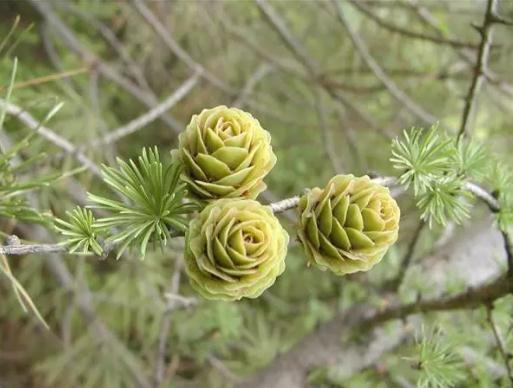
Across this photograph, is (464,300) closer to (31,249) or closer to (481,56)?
(481,56)

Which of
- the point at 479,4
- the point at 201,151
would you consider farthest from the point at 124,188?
the point at 479,4

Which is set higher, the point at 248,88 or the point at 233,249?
the point at 233,249

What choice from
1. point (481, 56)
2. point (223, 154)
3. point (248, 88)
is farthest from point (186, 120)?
point (223, 154)

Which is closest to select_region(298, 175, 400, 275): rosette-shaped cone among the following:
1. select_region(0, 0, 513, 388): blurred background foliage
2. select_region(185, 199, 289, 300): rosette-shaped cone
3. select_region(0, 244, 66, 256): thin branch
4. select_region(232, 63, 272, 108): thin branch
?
select_region(185, 199, 289, 300): rosette-shaped cone

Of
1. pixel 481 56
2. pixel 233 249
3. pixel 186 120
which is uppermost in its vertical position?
pixel 233 249

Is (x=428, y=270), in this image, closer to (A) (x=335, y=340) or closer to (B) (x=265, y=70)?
(A) (x=335, y=340)

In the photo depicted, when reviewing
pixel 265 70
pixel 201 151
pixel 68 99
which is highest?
pixel 201 151

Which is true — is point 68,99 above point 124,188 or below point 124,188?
below

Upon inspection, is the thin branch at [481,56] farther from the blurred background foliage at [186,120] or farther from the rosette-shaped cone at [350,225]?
the blurred background foliage at [186,120]
